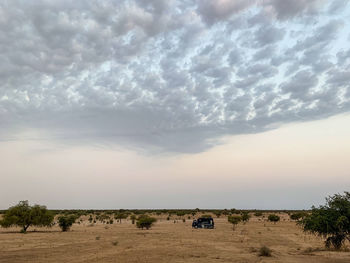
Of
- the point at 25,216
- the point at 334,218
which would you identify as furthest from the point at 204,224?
the point at 334,218

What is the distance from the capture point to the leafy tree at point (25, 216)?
44.4 meters

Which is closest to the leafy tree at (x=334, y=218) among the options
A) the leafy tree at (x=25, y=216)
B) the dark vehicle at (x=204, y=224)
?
the dark vehicle at (x=204, y=224)

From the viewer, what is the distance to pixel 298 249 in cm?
2928

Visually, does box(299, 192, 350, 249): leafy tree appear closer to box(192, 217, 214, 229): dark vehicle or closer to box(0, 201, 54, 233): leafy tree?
box(192, 217, 214, 229): dark vehicle

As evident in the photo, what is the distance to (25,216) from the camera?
45375mm

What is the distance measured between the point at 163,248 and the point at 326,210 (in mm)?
12668

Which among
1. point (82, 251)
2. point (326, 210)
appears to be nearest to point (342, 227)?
point (326, 210)

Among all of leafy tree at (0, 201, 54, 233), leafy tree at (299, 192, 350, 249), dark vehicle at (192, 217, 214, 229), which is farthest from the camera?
dark vehicle at (192, 217, 214, 229)

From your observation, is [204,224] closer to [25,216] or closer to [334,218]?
[25,216]

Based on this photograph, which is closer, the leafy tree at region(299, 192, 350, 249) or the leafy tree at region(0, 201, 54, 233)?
the leafy tree at region(299, 192, 350, 249)

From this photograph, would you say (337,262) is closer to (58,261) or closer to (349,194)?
(349,194)

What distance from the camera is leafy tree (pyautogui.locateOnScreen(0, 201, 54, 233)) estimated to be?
4438 cm

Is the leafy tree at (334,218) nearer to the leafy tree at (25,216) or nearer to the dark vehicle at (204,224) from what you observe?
the dark vehicle at (204,224)

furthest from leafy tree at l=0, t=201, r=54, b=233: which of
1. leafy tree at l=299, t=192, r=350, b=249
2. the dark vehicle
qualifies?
leafy tree at l=299, t=192, r=350, b=249
